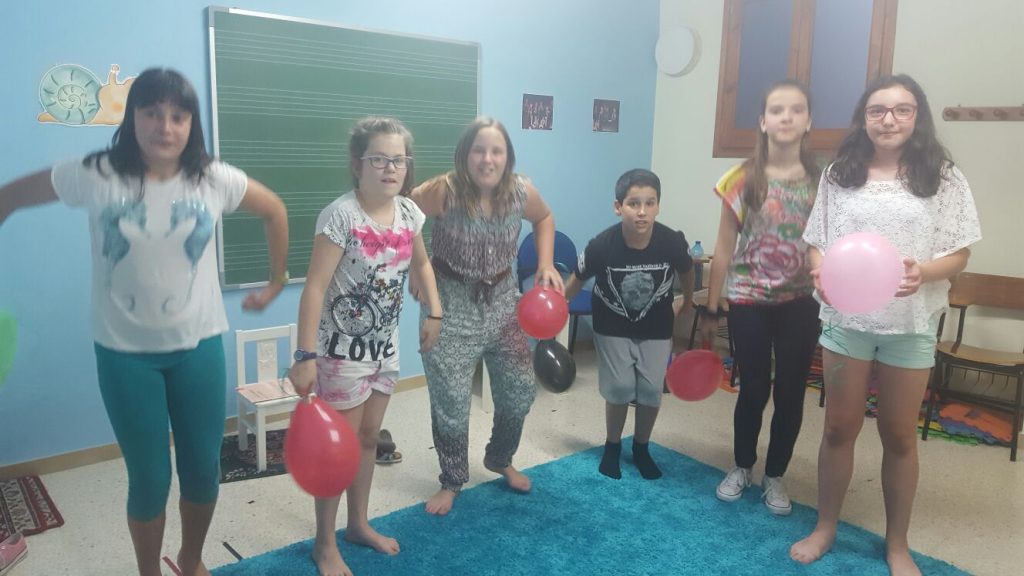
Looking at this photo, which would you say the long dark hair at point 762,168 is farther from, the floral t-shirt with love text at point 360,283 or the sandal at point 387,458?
the sandal at point 387,458

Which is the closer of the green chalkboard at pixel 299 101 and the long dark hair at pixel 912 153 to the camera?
Result: the long dark hair at pixel 912 153

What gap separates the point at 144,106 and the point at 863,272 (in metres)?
1.74

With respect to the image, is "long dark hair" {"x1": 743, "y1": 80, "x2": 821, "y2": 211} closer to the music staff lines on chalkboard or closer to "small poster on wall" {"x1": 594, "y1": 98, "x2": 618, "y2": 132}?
the music staff lines on chalkboard

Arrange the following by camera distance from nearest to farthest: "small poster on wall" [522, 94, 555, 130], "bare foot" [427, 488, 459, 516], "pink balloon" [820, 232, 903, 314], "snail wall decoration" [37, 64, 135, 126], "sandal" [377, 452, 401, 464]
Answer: "pink balloon" [820, 232, 903, 314]
"bare foot" [427, 488, 459, 516]
"snail wall decoration" [37, 64, 135, 126]
"sandal" [377, 452, 401, 464]
"small poster on wall" [522, 94, 555, 130]

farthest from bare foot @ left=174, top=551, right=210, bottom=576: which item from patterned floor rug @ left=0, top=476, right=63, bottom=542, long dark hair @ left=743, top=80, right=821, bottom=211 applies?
long dark hair @ left=743, top=80, right=821, bottom=211

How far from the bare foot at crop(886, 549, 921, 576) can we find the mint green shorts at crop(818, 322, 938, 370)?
0.62m

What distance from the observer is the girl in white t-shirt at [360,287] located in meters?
1.88

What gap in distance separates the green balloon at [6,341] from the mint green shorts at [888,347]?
2159mm

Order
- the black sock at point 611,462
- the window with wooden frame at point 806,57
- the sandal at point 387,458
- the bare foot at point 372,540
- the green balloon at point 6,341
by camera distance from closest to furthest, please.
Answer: the green balloon at point 6,341
the bare foot at point 372,540
the black sock at point 611,462
the sandal at point 387,458
the window with wooden frame at point 806,57

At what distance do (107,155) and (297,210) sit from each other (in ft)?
5.67

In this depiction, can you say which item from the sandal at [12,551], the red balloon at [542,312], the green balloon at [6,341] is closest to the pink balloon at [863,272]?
the red balloon at [542,312]

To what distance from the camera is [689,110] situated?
189 inches

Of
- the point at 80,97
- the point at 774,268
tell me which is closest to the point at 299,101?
the point at 80,97

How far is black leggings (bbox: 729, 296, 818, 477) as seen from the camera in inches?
95.4
